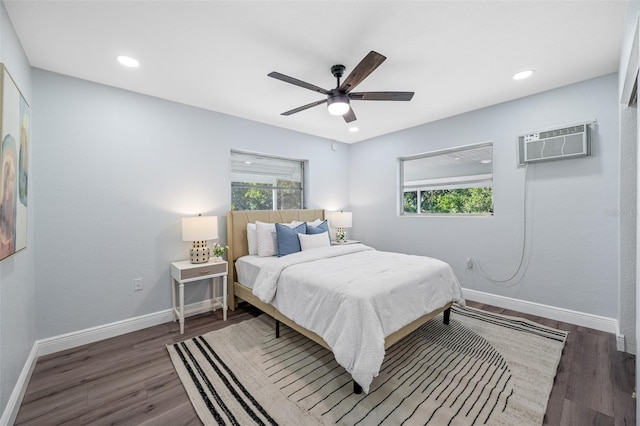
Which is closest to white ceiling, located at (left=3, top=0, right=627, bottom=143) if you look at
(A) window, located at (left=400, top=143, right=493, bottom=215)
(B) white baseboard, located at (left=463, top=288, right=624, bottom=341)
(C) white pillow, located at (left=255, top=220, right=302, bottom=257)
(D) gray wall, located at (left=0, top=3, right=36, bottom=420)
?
(D) gray wall, located at (left=0, top=3, right=36, bottom=420)

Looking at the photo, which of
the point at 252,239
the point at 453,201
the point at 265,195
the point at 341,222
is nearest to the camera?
the point at 252,239

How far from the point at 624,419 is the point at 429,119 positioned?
3.47 m

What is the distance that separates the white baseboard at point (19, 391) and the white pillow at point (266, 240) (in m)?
2.10

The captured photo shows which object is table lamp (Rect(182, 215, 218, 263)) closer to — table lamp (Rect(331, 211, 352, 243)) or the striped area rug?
the striped area rug

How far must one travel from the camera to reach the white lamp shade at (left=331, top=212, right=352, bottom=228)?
15.1ft

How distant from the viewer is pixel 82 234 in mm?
2607

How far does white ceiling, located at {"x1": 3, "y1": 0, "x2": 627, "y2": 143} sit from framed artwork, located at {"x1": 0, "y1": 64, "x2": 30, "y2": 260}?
23.4 inches

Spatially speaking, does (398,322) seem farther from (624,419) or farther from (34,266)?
(34,266)

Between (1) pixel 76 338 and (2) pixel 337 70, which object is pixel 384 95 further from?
(1) pixel 76 338

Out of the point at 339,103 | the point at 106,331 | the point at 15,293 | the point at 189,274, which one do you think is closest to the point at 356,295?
the point at 339,103

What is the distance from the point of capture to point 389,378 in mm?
2014

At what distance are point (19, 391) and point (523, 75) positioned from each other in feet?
15.9

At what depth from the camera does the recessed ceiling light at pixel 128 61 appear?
2.28m

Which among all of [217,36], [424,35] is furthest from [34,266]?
[424,35]
